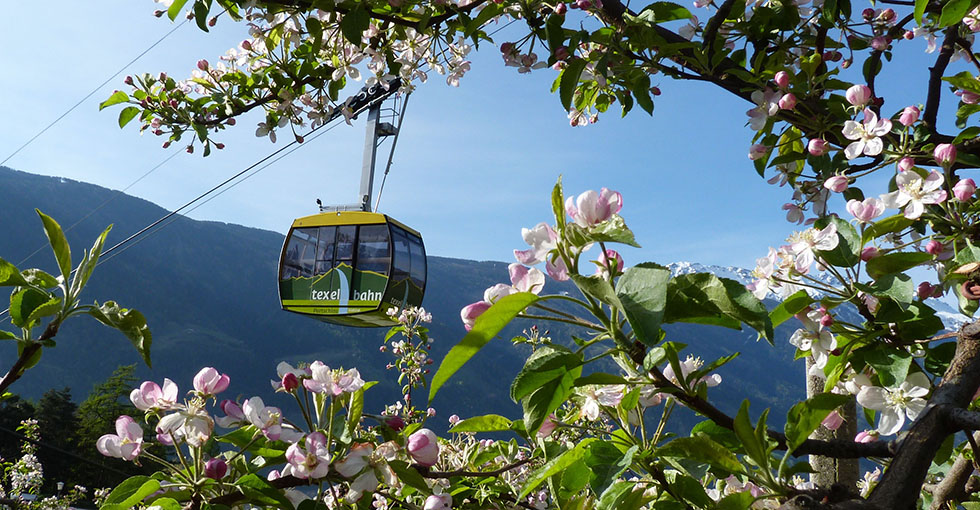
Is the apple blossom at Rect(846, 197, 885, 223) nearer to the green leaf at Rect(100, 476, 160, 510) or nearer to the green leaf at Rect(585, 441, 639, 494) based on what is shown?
the green leaf at Rect(585, 441, 639, 494)

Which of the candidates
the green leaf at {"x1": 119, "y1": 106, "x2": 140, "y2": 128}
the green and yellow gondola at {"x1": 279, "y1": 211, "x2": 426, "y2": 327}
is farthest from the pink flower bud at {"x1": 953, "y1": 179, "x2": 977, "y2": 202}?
the green and yellow gondola at {"x1": 279, "y1": 211, "x2": 426, "y2": 327}

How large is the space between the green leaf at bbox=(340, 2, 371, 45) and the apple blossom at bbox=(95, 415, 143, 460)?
1.00 m

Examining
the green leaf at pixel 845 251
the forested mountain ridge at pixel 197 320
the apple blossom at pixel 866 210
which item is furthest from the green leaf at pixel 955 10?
the forested mountain ridge at pixel 197 320

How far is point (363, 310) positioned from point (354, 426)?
10.6 meters

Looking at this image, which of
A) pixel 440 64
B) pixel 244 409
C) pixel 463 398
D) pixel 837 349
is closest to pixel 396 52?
pixel 440 64

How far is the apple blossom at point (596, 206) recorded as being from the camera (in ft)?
2.22

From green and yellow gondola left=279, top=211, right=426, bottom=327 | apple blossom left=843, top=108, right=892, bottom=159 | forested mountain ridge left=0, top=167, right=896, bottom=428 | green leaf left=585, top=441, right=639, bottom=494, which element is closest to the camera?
green leaf left=585, top=441, right=639, bottom=494

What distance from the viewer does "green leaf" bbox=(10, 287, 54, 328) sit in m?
0.80

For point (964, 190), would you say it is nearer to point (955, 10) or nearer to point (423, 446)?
point (955, 10)

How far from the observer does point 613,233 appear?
61 centimetres

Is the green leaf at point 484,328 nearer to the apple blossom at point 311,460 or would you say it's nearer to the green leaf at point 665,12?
the apple blossom at point 311,460

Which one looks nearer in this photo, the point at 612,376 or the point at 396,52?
the point at 612,376

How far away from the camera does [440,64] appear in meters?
2.63

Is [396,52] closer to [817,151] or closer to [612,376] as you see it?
[817,151]
